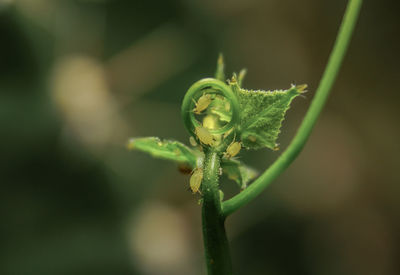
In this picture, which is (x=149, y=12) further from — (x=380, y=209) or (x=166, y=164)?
(x=380, y=209)

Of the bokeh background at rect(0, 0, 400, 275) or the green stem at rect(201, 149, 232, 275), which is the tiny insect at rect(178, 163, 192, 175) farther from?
the bokeh background at rect(0, 0, 400, 275)

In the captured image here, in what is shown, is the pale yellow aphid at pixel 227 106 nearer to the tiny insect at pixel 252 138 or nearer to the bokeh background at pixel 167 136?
the tiny insect at pixel 252 138

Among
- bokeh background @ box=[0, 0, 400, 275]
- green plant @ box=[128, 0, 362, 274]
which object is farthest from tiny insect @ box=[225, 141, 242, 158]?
bokeh background @ box=[0, 0, 400, 275]


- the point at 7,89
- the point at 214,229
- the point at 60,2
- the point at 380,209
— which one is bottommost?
the point at 214,229

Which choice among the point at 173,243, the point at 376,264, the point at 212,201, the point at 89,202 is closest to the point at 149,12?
the point at 89,202

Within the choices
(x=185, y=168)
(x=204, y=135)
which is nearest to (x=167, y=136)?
(x=185, y=168)
